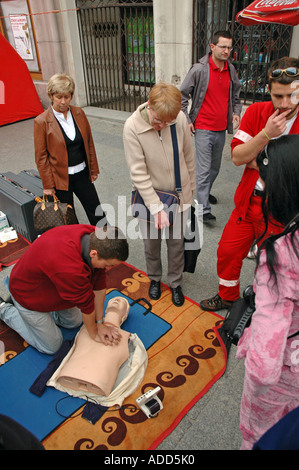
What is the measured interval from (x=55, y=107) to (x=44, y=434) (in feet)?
8.80

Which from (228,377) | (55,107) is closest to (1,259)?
(55,107)

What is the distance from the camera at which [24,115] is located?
8.93 metres

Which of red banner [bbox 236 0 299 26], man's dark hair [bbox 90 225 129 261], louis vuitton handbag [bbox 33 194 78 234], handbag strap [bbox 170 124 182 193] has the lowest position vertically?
louis vuitton handbag [bbox 33 194 78 234]

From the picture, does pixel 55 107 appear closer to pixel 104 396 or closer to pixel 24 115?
pixel 104 396

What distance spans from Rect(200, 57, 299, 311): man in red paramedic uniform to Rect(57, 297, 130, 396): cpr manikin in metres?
0.97

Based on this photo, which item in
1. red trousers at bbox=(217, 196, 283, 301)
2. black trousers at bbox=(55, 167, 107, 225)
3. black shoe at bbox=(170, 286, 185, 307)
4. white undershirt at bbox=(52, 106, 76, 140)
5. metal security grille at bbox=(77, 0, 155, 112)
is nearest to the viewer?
red trousers at bbox=(217, 196, 283, 301)

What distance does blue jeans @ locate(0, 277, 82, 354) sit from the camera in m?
2.64

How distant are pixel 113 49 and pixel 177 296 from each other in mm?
7643

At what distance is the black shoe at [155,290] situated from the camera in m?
3.29

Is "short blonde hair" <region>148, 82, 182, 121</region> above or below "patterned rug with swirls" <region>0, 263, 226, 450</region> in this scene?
above

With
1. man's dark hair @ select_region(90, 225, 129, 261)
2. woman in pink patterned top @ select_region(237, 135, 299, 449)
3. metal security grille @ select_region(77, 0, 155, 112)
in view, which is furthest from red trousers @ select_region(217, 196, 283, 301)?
metal security grille @ select_region(77, 0, 155, 112)

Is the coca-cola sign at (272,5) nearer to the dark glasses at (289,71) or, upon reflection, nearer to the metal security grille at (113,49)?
the dark glasses at (289,71)

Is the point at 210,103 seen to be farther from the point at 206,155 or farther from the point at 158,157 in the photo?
the point at 158,157

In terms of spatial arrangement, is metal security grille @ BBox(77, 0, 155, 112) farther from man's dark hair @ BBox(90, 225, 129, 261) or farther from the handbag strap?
man's dark hair @ BBox(90, 225, 129, 261)
